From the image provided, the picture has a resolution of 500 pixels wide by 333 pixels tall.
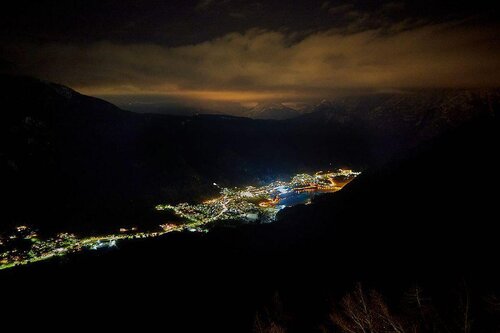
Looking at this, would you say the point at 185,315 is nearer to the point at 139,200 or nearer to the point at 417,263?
the point at 417,263

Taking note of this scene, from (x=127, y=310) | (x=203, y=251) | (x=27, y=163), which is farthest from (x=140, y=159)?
(x=127, y=310)

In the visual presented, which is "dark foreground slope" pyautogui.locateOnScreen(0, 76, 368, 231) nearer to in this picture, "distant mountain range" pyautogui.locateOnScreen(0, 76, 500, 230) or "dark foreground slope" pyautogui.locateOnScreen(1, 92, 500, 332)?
"distant mountain range" pyautogui.locateOnScreen(0, 76, 500, 230)

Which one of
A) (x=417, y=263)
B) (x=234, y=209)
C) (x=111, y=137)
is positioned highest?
(x=111, y=137)

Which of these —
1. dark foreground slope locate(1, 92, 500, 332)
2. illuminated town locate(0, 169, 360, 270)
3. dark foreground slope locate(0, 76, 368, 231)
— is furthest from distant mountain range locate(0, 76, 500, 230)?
dark foreground slope locate(1, 92, 500, 332)

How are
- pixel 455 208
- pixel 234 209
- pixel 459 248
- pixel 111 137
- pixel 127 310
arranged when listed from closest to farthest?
1. pixel 459 248
2. pixel 455 208
3. pixel 127 310
4. pixel 234 209
5. pixel 111 137

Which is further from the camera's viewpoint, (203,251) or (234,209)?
(234,209)

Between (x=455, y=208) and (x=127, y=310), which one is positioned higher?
(x=455, y=208)

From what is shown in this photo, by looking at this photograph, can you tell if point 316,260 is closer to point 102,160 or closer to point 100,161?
point 100,161

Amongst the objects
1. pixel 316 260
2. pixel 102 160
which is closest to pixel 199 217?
pixel 102 160
